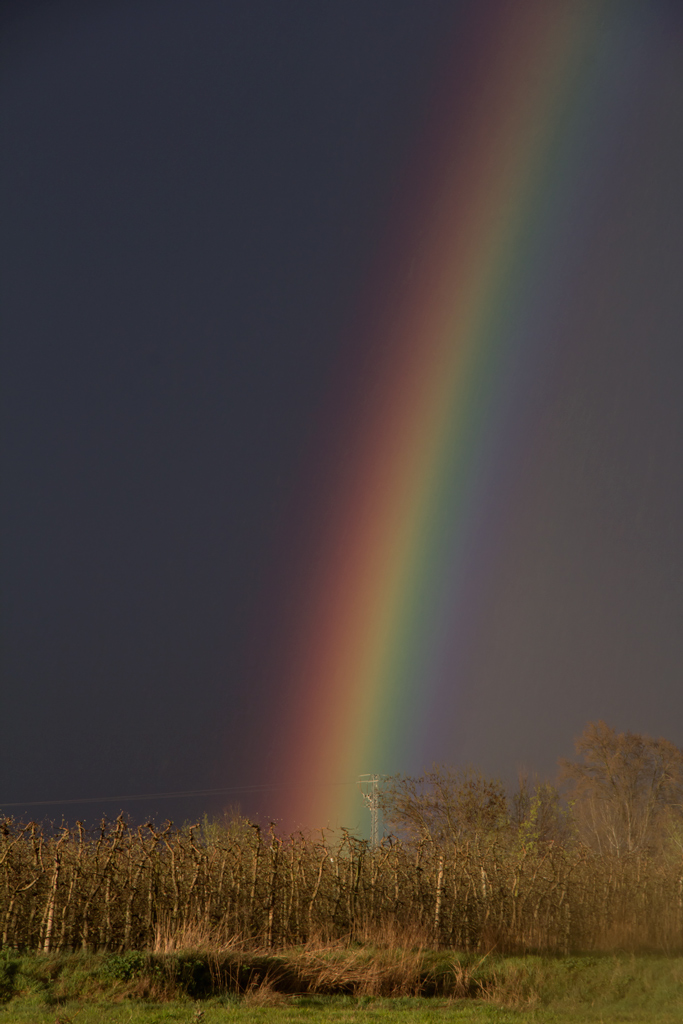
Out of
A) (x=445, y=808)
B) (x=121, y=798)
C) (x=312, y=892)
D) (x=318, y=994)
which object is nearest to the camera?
(x=318, y=994)

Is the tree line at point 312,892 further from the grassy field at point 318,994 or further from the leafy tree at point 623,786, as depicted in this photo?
the leafy tree at point 623,786

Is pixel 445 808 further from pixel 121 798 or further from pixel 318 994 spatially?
pixel 121 798

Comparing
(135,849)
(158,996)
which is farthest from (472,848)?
(158,996)

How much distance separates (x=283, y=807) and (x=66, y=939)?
120m

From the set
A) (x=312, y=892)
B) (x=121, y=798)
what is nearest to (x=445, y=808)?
(x=312, y=892)

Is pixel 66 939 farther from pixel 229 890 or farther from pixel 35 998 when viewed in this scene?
pixel 35 998

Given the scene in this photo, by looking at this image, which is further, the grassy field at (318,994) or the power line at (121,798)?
the power line at (121,798)

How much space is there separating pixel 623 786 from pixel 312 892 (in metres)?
36.5

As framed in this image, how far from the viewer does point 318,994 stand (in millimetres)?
15609

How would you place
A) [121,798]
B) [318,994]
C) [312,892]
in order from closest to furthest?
[318,994], [312,892], [121,798]

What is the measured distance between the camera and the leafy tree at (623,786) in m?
50.3

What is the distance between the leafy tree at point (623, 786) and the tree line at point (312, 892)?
19.4m

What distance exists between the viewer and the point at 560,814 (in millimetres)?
49031

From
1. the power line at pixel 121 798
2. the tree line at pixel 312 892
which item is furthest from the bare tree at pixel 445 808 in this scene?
the power line at pixel 121 798
